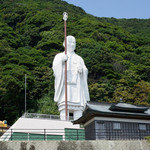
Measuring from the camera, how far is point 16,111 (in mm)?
28250

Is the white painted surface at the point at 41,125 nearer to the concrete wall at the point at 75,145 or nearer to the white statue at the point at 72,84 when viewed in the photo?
the white statue at the point at 72,84

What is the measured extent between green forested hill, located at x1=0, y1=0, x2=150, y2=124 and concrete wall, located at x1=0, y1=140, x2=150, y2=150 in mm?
16173

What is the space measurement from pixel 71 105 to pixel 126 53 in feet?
78.6

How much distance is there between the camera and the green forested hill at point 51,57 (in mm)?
29203

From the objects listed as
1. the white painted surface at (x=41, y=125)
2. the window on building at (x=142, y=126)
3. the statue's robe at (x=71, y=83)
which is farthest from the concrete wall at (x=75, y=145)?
the statue's robe at (x=71, y=83)

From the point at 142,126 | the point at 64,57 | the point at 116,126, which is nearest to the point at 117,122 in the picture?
the point at 116,126

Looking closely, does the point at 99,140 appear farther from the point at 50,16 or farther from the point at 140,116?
the point at 50,16

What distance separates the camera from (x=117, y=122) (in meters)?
12.6

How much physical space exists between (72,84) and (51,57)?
17.0 metres

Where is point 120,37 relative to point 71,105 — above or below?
above

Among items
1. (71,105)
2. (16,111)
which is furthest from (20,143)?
(16,111)

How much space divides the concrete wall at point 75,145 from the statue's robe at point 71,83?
942 cm

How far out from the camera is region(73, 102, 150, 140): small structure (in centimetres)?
1223

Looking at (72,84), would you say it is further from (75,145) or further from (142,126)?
(75,145)
